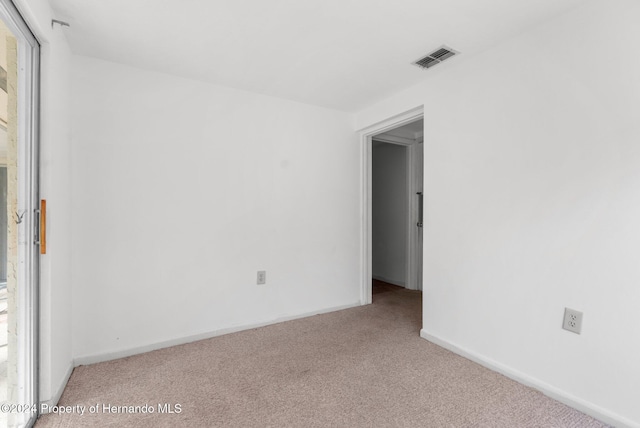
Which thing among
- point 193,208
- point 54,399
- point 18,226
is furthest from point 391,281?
point 18,226

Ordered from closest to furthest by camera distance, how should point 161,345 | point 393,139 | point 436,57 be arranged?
point 436,57, point 161,345, point 393,139

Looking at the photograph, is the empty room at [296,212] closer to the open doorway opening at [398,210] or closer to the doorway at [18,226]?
the doorway at [18,226]

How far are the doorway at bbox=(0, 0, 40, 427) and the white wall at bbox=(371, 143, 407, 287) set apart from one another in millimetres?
3841

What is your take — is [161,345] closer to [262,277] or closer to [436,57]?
[262,277]

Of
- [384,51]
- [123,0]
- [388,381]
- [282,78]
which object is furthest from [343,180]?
[123,0]

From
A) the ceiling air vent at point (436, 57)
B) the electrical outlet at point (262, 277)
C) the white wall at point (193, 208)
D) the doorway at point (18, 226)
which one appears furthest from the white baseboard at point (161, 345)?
the ceiling air vent at point (436, 57)

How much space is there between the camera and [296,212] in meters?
3.07

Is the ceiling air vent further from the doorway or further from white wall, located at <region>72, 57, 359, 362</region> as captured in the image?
the doorway

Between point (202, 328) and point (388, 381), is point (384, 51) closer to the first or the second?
A: point (388, 381)

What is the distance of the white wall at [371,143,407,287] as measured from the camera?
4461 mm

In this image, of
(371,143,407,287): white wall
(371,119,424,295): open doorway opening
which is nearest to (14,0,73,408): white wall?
(371,119,424,295): open doorway opening

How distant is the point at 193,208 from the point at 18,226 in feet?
3.69

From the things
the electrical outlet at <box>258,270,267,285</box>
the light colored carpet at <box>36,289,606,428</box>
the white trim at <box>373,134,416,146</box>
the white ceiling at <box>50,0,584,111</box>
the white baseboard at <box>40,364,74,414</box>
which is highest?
the white ceiling at <box>50,0,584,111</box>

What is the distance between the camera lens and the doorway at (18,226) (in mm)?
1452
